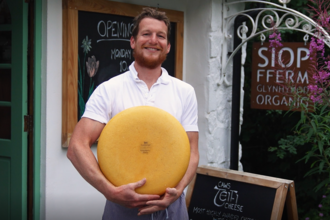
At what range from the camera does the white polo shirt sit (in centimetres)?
163

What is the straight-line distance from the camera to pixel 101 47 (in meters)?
3.00

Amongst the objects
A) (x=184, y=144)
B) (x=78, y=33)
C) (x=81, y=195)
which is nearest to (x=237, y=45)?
(x=78, y=33)

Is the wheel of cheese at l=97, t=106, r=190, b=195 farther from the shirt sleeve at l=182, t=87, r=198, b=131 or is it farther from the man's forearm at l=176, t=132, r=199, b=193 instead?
the shirt sleeve at l=182, t=87, r=198, b=131

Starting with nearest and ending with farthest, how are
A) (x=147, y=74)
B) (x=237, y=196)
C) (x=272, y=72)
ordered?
1. (x=147, y=74)
2. (x=237, y=196)
3. (x=272, y=72)

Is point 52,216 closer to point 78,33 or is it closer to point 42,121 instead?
point 42,121

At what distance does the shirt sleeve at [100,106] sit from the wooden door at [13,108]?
141cm

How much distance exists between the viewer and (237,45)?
339 centimetres

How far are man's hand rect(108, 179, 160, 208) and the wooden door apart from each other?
1.67 meters

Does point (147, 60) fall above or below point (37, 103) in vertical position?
above

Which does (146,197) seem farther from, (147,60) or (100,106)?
(147,60)

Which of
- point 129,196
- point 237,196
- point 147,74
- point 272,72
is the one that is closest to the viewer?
point 129,196

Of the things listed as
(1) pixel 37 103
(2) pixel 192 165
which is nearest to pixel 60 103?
(1) pixel 37 103

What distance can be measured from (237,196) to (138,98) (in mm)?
1579

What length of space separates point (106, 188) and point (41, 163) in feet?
5.15
